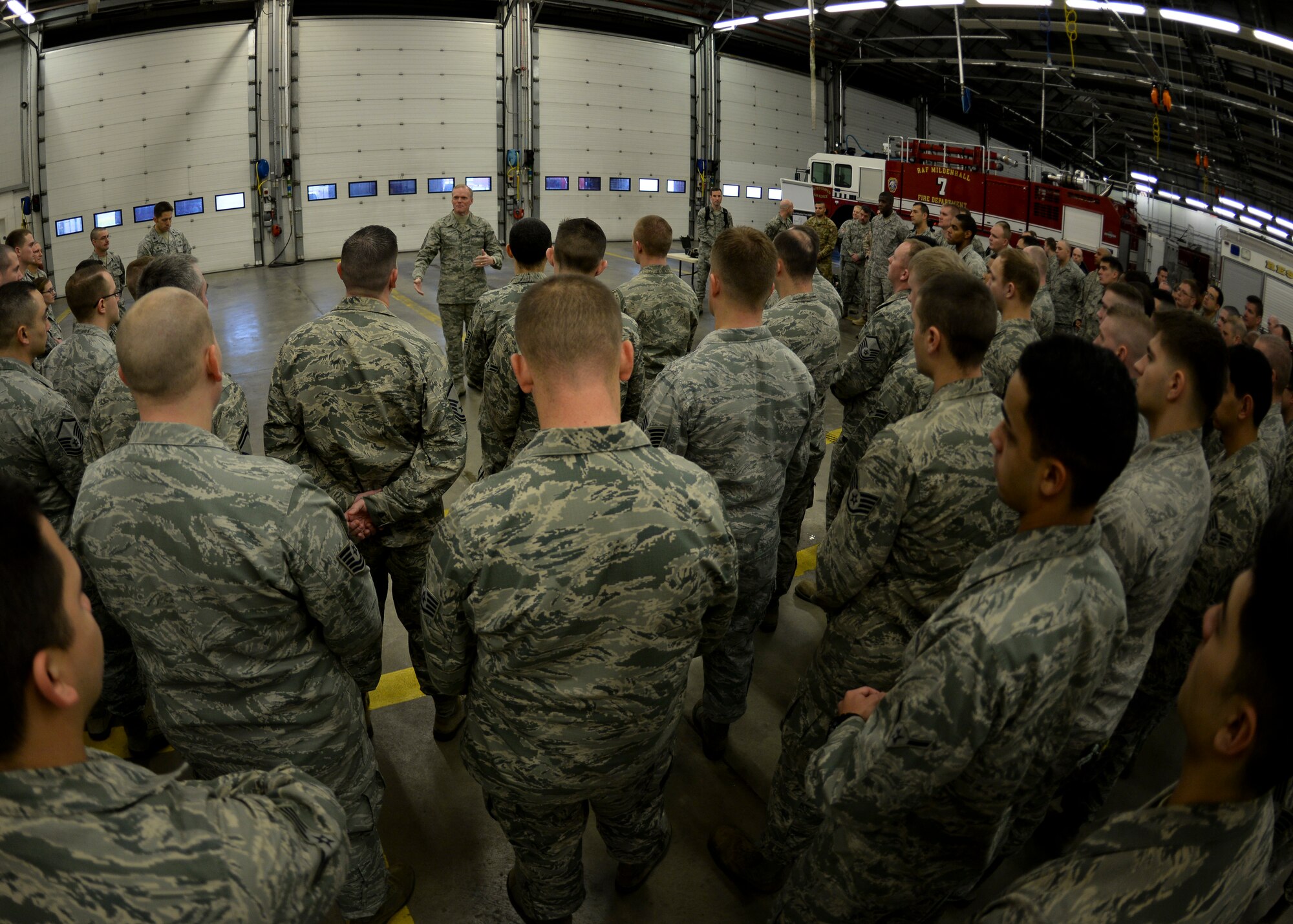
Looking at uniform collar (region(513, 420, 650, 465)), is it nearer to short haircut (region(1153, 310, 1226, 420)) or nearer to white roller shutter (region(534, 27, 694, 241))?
short haircut (region(1153, 310, 1226, 420))

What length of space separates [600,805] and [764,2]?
20.6 metres

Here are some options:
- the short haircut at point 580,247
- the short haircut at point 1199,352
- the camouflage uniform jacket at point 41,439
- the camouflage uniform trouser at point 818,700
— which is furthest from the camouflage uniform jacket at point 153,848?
the short haircut at point 580,247

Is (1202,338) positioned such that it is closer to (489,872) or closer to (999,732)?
(999,732)

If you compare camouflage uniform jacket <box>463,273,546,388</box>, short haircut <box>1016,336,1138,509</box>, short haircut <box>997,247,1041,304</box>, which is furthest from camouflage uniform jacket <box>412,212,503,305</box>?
short haircut <box>1016,336,1138,509</box>

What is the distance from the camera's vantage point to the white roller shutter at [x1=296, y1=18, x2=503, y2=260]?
56.2 ft

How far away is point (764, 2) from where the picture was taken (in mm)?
19078

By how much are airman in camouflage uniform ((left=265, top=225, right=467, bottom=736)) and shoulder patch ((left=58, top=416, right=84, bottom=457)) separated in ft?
2.72

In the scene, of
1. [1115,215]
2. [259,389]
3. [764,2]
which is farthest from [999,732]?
[764,2]

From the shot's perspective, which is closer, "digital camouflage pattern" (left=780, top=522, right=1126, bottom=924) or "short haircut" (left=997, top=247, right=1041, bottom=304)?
"digital camouflage pattern" (left=780, top=522, right=1126, bottom=924)

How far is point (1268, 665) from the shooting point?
1.20 metres

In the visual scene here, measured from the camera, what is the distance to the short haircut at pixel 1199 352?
102 inches

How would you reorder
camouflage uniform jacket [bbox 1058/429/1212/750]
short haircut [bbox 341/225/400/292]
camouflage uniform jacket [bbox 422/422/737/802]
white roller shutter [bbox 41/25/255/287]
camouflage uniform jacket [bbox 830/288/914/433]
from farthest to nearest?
white roller shutter [bbox 41/25/255/287] < camouflage uniform jacket [bbox 830/288/914/433] < short haircut [bbox 341/225/400/292] < camouflage uniform jacket [bbox 1058/429/1212/750] < camouflage uniform jacket [bbox 422/422/737/802]

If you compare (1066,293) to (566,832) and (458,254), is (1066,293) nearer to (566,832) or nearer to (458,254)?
(458,254)

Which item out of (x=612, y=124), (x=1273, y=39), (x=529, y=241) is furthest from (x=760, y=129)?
(x=529, y=241)
